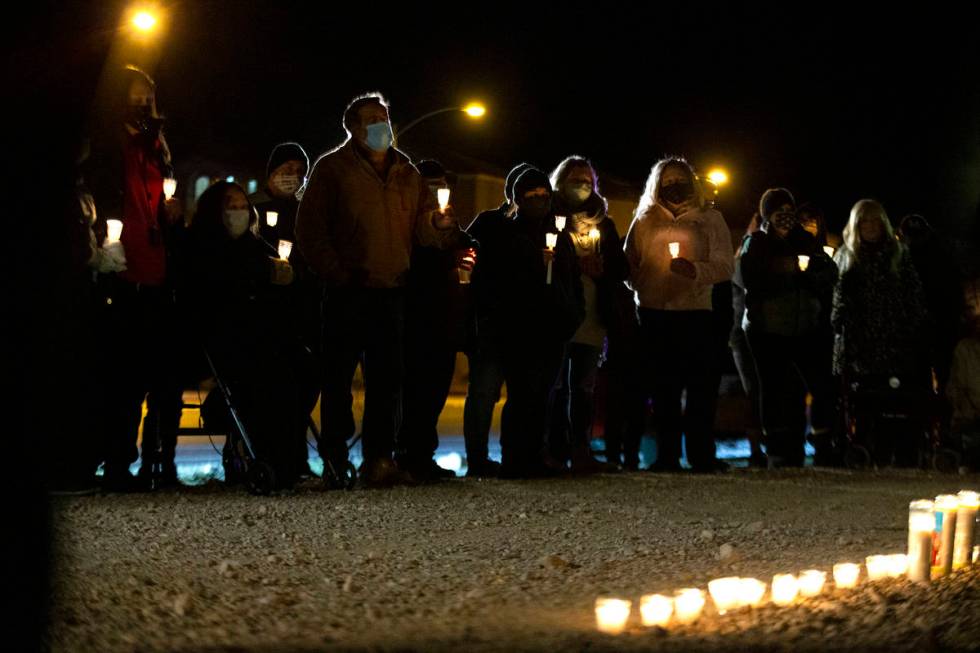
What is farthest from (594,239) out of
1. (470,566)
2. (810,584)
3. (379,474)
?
(810,584)

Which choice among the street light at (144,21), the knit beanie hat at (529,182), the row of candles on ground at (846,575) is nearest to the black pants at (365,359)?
the knit beanie hat at (529,182)

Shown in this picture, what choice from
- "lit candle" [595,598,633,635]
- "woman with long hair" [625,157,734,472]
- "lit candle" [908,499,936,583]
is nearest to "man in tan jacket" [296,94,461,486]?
"woman with long hair" [625,157,734,472]

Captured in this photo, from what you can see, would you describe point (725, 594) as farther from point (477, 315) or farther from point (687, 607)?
point (477, 315)

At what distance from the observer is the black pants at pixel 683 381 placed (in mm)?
11141

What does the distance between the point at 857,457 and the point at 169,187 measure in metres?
6.11

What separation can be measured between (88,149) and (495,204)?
35.4m

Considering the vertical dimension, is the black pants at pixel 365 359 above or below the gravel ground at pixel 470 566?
above

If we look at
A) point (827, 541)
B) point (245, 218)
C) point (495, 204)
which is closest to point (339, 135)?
point (495, 204)

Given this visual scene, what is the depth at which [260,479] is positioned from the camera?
27.9 ft

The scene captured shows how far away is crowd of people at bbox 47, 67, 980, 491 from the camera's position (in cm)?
881

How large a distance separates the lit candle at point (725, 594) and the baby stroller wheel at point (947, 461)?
7.39 m

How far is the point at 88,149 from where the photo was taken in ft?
28.1

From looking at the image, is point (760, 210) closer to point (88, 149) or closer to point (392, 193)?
point (392, 193)

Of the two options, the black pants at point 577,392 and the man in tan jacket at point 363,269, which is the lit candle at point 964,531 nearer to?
the man in tan jacket at point 363,269
